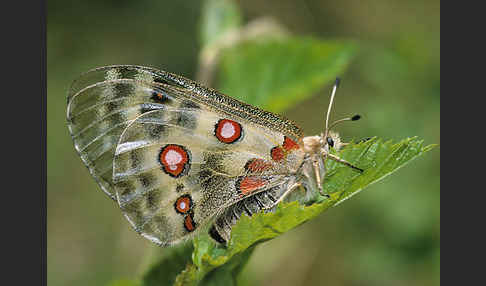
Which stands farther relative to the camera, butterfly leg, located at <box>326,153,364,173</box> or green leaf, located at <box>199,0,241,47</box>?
green leaf, located at <box>199,0,241,47</box>

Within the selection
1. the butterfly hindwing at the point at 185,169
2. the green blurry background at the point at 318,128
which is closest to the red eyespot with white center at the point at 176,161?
the butterfly hindwing at the point at 185,169

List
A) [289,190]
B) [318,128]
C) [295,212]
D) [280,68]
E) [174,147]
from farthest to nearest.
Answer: [318,128] < [280,68] < [174,147] < [289,190] < [295,212]

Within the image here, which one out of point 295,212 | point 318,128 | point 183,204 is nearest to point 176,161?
point 183,204

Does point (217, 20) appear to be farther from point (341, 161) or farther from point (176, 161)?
point (341, 161)

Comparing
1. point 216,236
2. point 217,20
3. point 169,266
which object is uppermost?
point 217,20

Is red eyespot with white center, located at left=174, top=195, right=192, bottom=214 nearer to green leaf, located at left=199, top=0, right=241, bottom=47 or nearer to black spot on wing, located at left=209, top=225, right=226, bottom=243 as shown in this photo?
black spot on wing, located at left=209, top=225, right=226, bottom=243

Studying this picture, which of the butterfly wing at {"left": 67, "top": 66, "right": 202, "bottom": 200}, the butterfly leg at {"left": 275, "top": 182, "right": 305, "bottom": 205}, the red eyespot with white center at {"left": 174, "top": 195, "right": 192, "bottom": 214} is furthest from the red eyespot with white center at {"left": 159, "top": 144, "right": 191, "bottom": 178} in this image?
the butterfly leg at {"left": 275, "top": 182, "right": 305, "bottom": 205}

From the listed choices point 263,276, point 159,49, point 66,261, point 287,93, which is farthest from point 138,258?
point 159,49
